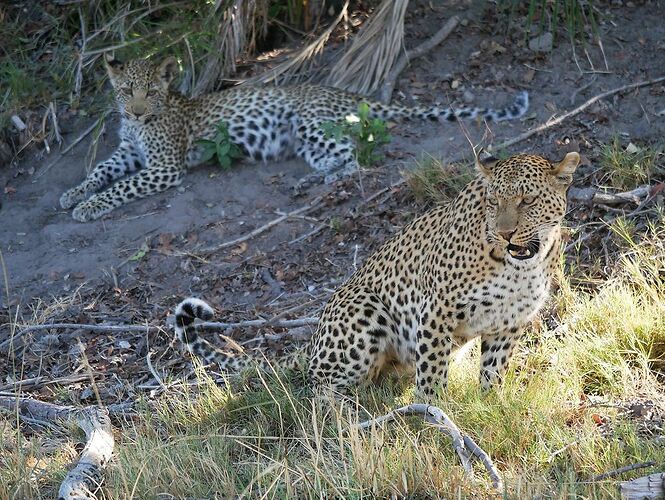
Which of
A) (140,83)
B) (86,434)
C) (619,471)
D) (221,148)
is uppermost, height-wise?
(140,83)

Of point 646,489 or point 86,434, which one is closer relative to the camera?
point 646,489

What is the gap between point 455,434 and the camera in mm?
5797

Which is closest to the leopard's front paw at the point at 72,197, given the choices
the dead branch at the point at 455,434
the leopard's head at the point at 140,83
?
the leopard's head at the point at 140,83

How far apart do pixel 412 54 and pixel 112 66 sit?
Answer: 3.53 meters

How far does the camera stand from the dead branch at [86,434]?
19.2 ft

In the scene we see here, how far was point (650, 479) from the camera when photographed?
17.3ft

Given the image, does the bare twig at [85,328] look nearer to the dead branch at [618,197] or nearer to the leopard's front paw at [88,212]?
the leopard's front paw at [88,212]

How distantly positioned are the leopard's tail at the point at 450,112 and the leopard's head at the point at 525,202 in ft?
15.4

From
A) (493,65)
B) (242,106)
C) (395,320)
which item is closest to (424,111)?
(493,65)

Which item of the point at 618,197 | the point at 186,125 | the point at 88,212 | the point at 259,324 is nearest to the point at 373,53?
the point at 186,125

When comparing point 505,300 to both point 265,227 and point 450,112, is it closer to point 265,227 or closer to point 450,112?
point 265,227

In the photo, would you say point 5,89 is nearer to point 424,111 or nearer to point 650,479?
point 424,111

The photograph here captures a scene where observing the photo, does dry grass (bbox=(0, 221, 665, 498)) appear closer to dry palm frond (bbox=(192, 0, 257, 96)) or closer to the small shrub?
the small shrub

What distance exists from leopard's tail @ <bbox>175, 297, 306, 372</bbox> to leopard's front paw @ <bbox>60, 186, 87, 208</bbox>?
4.85 meters
